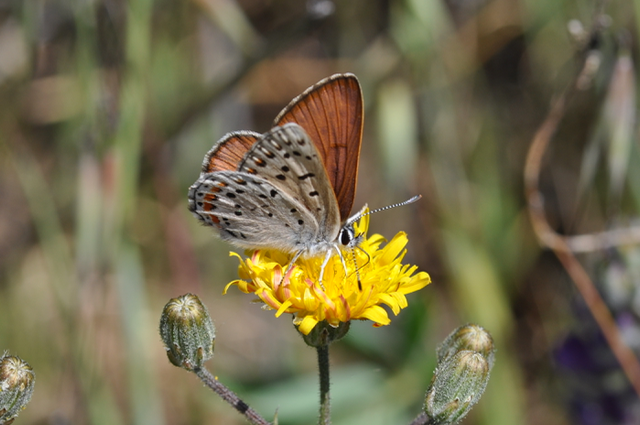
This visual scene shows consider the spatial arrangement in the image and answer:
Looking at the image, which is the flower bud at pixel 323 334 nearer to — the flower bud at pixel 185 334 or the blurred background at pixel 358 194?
the flower bud at pixel 185 334

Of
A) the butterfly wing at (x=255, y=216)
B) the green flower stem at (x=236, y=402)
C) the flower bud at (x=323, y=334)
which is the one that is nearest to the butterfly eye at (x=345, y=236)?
the butterfly wing at (x=255, y=216)

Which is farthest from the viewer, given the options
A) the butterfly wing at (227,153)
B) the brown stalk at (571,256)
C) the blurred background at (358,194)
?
the blurred background at (358,194)

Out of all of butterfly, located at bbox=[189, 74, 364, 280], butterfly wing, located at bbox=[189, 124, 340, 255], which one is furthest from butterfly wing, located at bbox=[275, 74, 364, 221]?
butterfly wing, located at bbox=[189, 124, 340, 255]

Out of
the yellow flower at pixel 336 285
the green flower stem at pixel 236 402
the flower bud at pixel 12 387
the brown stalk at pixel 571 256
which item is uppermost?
the flower bud at pixel 12 387

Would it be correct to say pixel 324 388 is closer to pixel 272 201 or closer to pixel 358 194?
pixel 272 201

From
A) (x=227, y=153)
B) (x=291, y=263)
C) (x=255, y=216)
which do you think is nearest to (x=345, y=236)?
(x=291, y=263)

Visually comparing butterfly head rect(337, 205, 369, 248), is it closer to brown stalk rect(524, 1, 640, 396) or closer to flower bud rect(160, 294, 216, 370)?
flower bud rect(160, 294, 216, 370)
